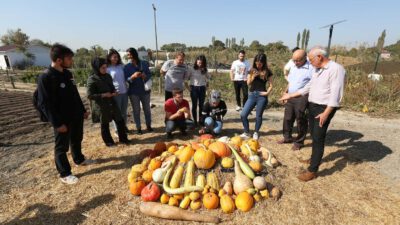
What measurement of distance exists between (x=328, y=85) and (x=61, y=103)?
12.4 feet

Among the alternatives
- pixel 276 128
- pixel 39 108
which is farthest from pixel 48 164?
pixel 276 128

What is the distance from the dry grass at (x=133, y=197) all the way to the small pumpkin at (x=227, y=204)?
7 centimetres

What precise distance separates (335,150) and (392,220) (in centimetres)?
219

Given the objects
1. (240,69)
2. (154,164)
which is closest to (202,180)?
(154,164)

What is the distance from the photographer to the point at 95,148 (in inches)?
197

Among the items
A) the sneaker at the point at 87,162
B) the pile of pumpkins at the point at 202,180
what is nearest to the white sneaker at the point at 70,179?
the sneaker at the point at 87,162

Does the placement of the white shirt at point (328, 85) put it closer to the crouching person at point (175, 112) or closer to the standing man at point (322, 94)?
the standing man at point (322, 94)

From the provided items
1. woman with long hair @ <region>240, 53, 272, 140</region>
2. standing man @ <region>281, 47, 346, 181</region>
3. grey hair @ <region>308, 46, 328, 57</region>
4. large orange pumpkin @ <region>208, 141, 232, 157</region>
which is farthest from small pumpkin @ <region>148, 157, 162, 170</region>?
grey hair @ <region>308, 46, 328, 57</region>

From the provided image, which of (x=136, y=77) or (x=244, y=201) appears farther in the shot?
(x=136, y=77)

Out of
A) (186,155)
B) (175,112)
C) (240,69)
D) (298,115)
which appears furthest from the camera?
(240,69)

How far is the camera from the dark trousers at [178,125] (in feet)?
17.3

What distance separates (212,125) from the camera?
5375 mm

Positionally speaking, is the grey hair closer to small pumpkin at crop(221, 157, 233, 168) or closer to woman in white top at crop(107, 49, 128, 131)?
small pumpkin at crop(221, 157, 233, 168)

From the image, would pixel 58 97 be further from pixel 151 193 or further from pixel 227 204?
pixel 227 204
